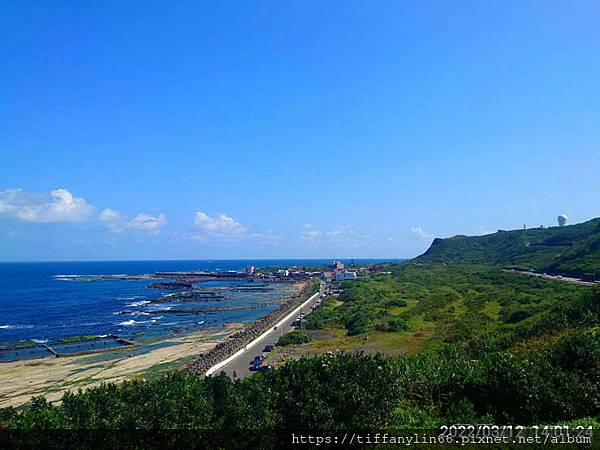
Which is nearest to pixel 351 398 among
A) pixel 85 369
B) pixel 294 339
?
pixel 294 339

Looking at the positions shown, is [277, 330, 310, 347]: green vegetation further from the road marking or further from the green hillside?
the green hillside

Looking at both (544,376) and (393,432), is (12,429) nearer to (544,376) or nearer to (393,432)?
(393,432)

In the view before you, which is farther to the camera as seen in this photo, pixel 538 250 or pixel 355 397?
pixel 538 250

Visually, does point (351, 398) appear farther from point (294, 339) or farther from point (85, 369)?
point (85, 369)

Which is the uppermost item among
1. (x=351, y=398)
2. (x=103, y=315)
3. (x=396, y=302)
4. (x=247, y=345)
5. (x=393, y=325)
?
(x=351, y=398)

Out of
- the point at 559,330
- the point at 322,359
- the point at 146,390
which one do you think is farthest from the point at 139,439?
the point at 559,330
